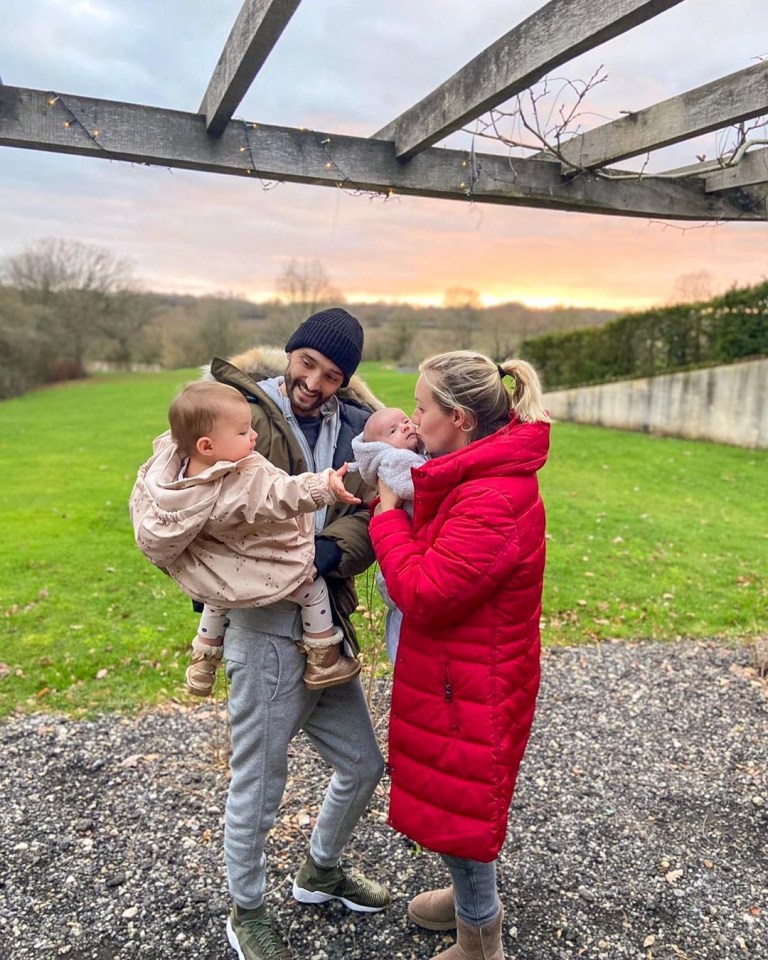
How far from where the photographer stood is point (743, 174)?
410 centimetres

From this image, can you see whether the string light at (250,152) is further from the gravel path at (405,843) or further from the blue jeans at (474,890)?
the blue jeans at (474,890)

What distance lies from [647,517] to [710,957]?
796cm

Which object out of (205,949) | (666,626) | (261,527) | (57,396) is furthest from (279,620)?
(57,396)

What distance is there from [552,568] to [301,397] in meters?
5.92

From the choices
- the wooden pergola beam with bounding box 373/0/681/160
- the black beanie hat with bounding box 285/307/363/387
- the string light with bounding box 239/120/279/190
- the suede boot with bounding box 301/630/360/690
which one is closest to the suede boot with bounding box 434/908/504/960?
the suede boot with bounding box 301/630/360/690

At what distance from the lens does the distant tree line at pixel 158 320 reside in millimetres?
30344

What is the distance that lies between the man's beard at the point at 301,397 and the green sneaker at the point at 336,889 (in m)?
1.75

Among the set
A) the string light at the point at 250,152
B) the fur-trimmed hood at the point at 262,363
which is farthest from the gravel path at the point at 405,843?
the string light at the point at 250,152

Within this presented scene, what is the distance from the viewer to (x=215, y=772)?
12.5 feet

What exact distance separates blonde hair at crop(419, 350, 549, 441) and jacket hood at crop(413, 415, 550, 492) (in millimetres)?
81

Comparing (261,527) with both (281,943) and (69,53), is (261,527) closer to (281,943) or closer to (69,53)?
(281,943)

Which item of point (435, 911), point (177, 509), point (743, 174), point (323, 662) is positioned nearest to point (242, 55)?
point (177, 509)

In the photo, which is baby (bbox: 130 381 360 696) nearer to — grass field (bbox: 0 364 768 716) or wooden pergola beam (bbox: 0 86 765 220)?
grass field (bbox: 0 364 768 716)

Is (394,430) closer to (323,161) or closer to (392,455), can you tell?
(392,455)
